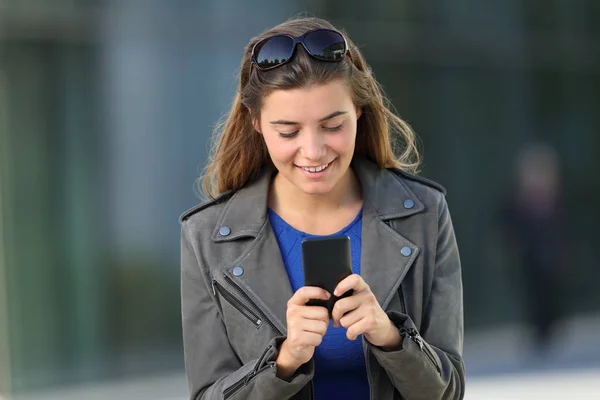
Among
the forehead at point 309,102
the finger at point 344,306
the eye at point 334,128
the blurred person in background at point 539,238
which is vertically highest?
the forehead at point 309,102

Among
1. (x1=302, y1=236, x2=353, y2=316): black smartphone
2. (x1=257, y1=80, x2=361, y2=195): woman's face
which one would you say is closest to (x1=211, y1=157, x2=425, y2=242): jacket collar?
(x1=257, y1=80, x2=361, y2=195): woman's face

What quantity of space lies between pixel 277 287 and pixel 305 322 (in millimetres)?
355

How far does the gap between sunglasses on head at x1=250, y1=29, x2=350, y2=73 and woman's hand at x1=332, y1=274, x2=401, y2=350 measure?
1.96 ft

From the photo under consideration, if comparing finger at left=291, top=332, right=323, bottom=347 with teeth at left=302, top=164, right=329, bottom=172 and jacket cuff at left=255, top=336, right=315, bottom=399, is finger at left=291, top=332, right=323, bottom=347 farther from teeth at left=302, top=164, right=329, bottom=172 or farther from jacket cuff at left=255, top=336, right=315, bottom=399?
teeth at left=302, top=164, right=329, bottom=172

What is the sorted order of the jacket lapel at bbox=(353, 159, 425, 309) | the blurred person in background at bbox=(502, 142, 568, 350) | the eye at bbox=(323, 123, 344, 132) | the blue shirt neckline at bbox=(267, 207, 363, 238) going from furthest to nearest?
1. the blurred person in background at bbox=(502, 142, 568, 350)
2. the blue shirt neckline at bbox=(267, 207, 363, 238)
3. the jacket lapel at bbox=(353, 159, 425, 309)
4. the eye at bbox=(323, 123, 344, 132)

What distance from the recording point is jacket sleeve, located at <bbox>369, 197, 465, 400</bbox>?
2.22 m

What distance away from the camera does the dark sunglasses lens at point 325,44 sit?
2.38 meters

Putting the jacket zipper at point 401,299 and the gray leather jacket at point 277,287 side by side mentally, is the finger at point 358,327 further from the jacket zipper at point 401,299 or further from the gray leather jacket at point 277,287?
the jacket zipper at point 401,299

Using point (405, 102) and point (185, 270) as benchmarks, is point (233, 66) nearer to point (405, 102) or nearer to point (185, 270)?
point (405, 102)

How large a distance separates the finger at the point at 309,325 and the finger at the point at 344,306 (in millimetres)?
28

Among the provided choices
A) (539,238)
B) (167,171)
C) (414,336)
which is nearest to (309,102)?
(414,336)

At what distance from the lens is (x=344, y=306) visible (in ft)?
6.82

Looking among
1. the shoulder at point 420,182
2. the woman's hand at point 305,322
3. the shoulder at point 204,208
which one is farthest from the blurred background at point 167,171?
the woman's hand at point 305,322

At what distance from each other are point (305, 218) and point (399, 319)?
0.44m
